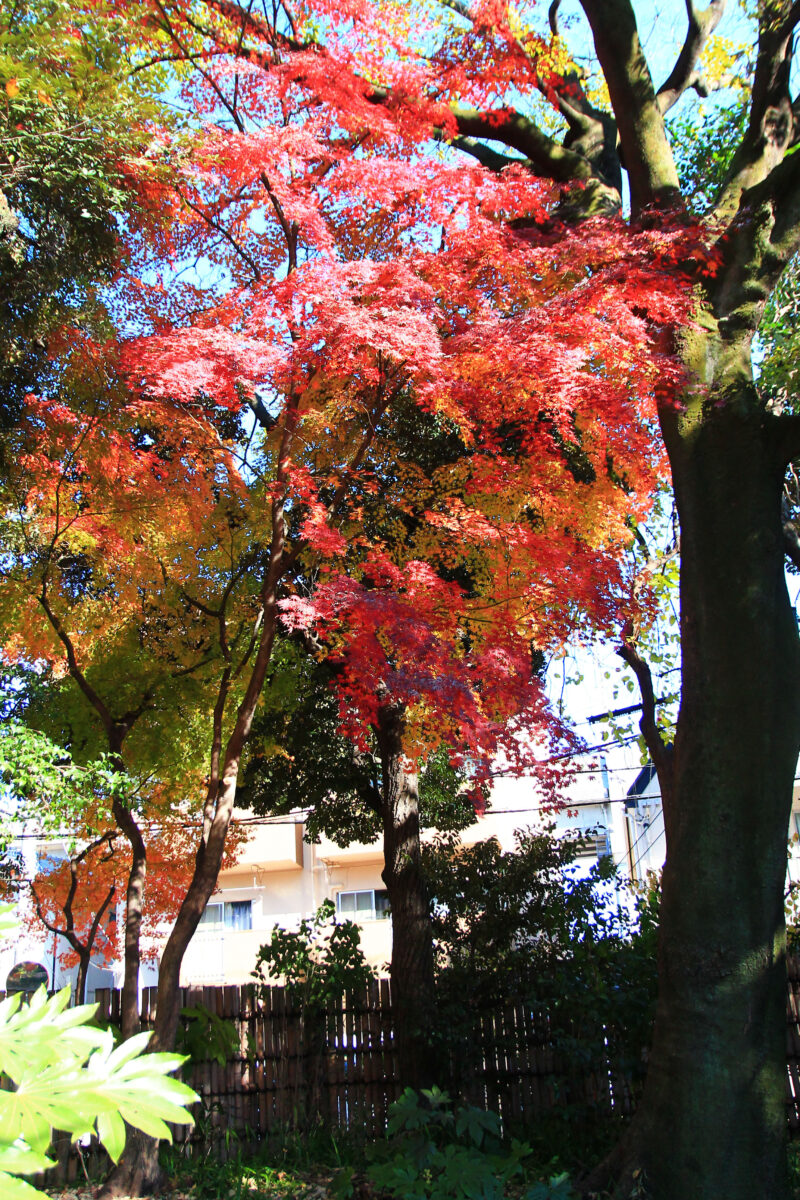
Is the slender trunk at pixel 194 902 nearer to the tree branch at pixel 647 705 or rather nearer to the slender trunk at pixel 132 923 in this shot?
the slender trunk at pixel 132 923

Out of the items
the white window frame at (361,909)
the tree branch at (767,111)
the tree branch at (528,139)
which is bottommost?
the white window frame at (361,909)

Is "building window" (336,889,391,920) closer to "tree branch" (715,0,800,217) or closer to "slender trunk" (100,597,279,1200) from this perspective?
"slender trunk" (100,597,279,1200)

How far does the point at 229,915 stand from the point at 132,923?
1820cm

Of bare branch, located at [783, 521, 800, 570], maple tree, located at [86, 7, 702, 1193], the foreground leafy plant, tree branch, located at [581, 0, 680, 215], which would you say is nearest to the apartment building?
bare branch, located at [783, 521, 800, 570]

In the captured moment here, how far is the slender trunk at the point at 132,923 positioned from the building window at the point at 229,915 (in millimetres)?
17826

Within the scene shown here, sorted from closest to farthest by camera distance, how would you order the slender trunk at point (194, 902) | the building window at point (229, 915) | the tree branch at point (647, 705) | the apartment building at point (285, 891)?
the slender trunk at point (194, 902), the tree branch at point (647, 705), the apartment building at point (285, 891), the building window at point (229, 915)

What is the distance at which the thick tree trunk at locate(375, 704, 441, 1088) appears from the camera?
744cm

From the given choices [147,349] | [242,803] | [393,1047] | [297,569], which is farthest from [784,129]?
[242,803]

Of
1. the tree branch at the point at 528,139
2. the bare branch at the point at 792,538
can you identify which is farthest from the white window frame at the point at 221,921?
the tree branch at the point at 528,139

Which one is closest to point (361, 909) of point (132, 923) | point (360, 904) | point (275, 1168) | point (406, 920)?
point (360, 904)

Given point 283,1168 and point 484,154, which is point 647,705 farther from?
point 484,154

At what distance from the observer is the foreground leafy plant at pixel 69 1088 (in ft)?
3.20

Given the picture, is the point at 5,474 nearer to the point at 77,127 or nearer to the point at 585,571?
the point at 77,127

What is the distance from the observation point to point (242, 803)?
39.2 feet
